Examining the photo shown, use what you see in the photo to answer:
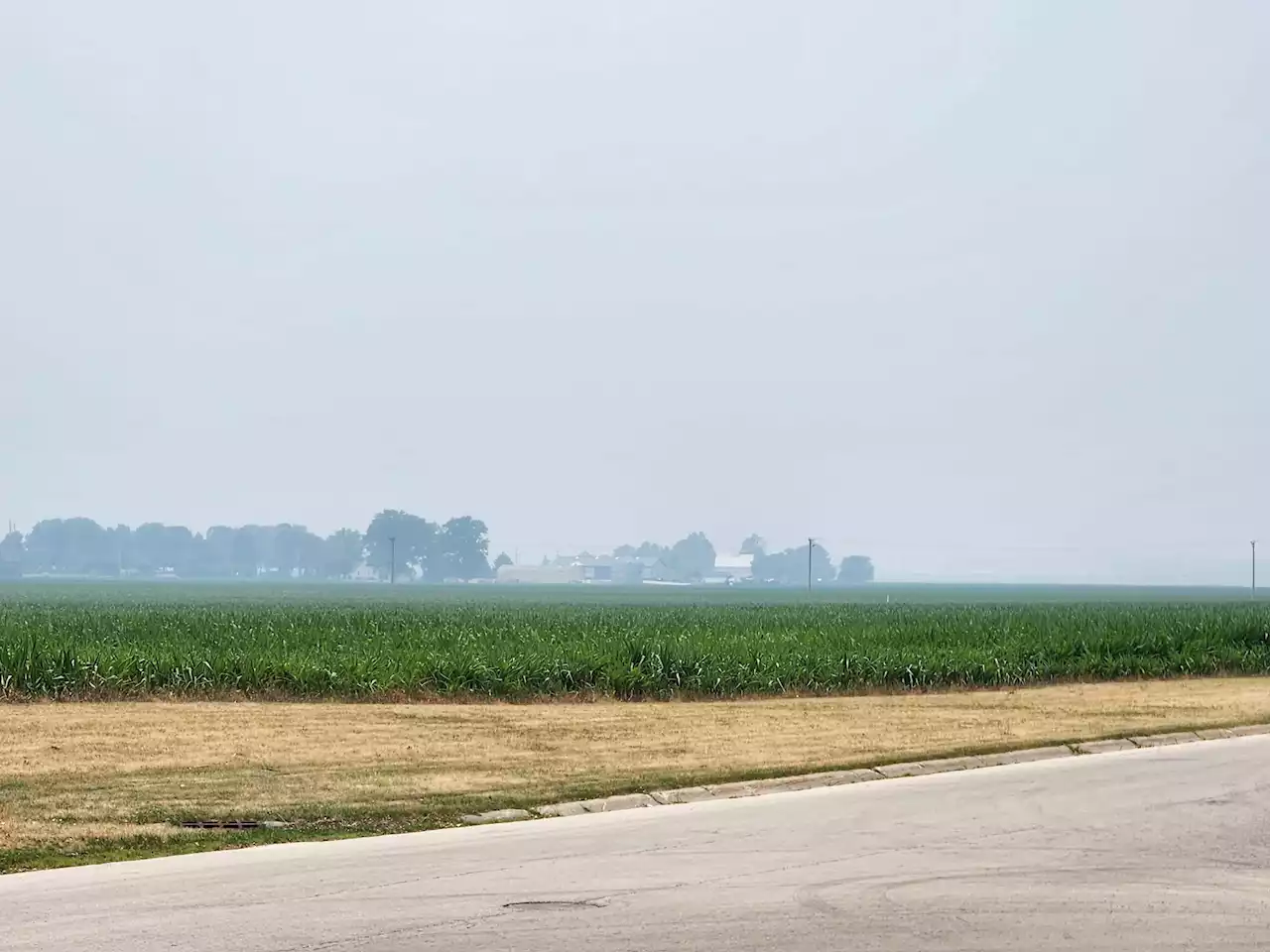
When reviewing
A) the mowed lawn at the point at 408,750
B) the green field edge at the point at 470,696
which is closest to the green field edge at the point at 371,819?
the mowed lawn at the point at 408,750

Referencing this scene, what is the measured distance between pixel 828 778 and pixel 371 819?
16.2 ft

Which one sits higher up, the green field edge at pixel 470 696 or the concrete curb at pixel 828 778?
the green field edge at pixel 470 696

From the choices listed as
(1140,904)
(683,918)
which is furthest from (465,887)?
(1140,904)

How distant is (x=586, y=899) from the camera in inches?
343

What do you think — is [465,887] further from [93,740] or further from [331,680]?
[331,680]

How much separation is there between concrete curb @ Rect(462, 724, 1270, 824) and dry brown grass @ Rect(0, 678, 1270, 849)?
45cm

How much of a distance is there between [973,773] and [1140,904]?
650cm

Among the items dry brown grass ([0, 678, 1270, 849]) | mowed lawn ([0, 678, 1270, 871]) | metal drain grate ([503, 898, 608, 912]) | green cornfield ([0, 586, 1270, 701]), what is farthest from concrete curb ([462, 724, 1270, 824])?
green cornfield ([0, 586, 1270, 701])

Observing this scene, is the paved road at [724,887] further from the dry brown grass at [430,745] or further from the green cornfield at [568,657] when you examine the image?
the green cornfield at [568,657]

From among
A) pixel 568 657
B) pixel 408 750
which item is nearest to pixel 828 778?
pixel 408 750

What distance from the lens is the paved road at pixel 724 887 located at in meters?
7.80

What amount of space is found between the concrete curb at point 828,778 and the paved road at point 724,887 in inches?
21.6

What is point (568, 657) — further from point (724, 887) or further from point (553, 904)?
point (553, 904)

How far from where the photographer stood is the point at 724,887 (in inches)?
359
